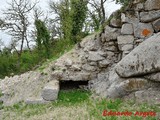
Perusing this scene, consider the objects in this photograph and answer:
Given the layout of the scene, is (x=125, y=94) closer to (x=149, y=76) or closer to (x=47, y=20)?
(x=149, y=76)

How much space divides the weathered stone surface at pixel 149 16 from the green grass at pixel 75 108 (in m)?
3.33

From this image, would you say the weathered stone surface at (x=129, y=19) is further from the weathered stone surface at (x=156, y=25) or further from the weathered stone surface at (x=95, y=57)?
the weathered stone surface at (x=95, y=57)

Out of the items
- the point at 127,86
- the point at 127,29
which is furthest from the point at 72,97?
the point at 127,29

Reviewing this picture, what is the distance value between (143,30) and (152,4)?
39.1 inches

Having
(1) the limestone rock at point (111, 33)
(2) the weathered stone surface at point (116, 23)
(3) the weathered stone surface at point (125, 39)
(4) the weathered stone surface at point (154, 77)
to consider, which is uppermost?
(2) the weathered stone surface at point (116, 23)

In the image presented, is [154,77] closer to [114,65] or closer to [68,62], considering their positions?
[114,65]

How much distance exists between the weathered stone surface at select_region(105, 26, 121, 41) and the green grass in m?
2.35

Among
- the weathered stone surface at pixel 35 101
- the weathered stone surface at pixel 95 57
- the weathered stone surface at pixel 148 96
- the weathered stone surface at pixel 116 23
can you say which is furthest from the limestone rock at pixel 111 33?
the weathered stone surface at pixel 35 101

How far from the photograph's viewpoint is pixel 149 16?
11.6 m

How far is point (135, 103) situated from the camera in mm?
9828

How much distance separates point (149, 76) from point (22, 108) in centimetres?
477

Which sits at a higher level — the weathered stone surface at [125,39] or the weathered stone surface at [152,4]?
the weathered stone surface at [152,4]

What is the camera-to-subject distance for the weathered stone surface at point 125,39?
1198 cm

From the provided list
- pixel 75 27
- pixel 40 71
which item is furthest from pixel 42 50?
pixel 40 71
